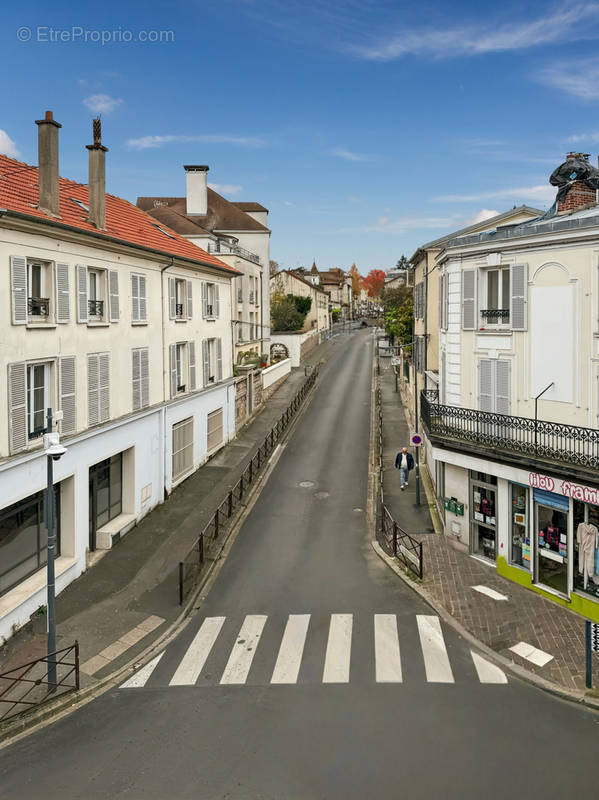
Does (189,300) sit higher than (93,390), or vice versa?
(189,300)

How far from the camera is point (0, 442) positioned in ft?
40.6

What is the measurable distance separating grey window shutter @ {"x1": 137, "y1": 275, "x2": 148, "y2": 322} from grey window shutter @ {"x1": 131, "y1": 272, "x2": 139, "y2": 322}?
21cm

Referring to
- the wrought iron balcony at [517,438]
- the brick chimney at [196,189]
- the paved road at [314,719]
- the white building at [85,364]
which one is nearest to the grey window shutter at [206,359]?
the white building at [85,364]

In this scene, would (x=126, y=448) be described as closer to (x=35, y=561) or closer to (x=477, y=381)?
(x=35, y=561)

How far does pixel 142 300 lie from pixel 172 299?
9.17 feet

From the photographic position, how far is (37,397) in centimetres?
1422

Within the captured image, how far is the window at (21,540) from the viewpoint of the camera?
13.1 metres

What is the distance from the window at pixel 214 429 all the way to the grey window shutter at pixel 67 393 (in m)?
11.0

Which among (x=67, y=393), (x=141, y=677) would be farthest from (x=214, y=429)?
(x=141, y=677)

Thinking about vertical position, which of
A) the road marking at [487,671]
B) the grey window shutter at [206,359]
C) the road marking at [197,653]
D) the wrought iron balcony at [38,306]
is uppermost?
the wrought iron balcony at [38,306]

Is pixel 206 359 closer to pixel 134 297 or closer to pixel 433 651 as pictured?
pixel 134 297

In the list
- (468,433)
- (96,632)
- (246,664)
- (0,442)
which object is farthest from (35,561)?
(468,433)

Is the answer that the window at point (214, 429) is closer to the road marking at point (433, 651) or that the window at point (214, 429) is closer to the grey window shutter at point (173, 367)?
the grey window shutter at point (173, 367)

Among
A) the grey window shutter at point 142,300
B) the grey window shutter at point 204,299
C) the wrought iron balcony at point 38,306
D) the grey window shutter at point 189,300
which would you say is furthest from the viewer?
the grey window shutter at point 204,299
